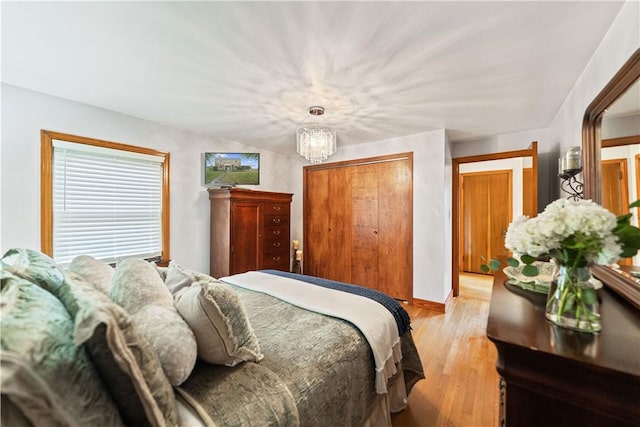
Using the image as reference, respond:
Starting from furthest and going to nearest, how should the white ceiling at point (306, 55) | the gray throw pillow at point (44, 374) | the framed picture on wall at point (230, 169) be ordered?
the framed picture on wall at point (230, 169), the white ceiling at point (306, 55), the gray throw pillow at point (44, 374)

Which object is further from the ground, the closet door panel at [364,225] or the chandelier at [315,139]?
the chandelier at [315,139]

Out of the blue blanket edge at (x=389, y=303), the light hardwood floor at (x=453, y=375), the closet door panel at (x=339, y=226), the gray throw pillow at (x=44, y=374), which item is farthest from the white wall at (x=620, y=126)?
the closet door panel at (x=339, y=226)

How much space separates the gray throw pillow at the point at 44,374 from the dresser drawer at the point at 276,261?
308cm

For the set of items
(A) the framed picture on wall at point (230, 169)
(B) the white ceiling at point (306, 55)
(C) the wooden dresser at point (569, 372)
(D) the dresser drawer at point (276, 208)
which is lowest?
(C) the wooden dresser at point (569, 372)

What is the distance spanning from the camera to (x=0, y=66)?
6.12ft

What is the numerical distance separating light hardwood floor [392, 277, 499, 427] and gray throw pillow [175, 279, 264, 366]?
1270 millimetres

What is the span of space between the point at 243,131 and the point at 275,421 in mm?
3199

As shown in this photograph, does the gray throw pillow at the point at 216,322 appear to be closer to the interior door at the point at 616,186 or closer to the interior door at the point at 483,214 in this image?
the interior door at the point at 616,186

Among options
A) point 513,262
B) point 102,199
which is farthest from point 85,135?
point 513,262

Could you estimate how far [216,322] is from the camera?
96 cm

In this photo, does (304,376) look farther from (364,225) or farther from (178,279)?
(364,225)

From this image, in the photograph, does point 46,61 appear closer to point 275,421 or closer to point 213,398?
point 213,398

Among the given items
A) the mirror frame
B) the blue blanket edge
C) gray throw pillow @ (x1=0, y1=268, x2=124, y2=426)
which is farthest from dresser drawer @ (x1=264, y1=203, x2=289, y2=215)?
the mirror frame

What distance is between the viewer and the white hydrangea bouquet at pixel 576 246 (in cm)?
84
